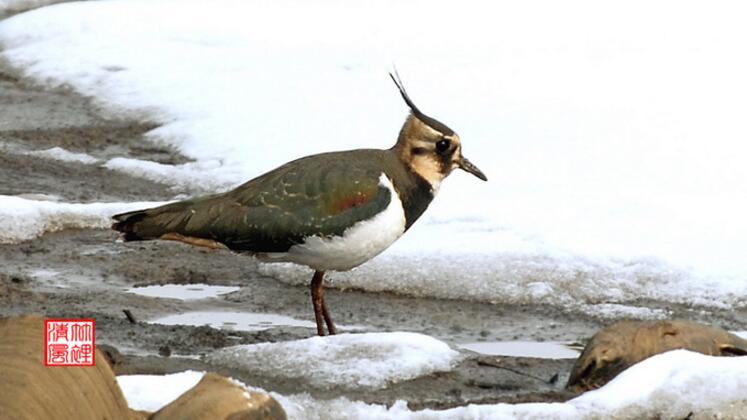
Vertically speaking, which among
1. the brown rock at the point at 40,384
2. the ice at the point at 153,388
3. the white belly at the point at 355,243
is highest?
the brown rock at the point at 40,384

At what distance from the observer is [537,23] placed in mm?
12211

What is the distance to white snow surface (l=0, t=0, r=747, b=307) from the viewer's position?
7.57 meters

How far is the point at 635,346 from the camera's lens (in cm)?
566

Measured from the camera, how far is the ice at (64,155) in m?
9.73

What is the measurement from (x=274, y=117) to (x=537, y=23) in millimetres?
2734

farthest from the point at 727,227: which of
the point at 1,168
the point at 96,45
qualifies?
the point at 96,45

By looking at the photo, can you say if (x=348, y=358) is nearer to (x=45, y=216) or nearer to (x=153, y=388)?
(x=153, y=388)

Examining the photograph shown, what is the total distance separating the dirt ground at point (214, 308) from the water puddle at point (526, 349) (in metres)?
0.09

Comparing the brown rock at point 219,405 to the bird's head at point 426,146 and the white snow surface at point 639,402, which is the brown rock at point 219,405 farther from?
the bird's head at point 426,146

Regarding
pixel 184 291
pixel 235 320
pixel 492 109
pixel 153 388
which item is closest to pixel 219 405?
pixel 153 388

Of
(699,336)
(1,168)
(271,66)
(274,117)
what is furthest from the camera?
(271,66)

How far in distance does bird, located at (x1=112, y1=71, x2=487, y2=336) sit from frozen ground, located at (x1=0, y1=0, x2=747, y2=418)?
39 centimetres

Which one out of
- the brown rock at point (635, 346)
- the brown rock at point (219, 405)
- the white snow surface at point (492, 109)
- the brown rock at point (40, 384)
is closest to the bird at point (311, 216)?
the white snow surface at point (492, 109)

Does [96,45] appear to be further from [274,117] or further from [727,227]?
[727,227]
